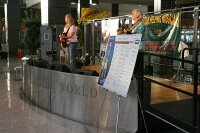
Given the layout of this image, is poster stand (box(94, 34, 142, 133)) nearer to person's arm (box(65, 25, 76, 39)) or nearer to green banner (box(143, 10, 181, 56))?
person's arm (box(65, 25, 76, 39))

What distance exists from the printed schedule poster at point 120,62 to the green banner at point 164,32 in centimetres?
366

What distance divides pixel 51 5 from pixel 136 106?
358 inches

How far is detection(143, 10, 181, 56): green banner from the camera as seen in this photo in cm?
766

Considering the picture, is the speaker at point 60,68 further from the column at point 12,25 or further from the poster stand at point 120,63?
the column at point 12,25

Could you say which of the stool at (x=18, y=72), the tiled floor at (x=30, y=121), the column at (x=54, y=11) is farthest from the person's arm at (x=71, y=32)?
the column at (x=54, y=11)

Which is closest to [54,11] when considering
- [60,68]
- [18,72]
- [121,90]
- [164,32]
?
[18,72]

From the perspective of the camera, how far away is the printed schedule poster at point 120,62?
3912 millimetres

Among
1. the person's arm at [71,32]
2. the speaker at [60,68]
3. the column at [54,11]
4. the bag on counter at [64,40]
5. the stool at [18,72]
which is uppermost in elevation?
the column at [54,11]

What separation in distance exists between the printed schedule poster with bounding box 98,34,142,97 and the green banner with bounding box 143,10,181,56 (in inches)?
144

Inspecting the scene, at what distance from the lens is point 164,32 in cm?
805

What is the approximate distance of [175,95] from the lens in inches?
212

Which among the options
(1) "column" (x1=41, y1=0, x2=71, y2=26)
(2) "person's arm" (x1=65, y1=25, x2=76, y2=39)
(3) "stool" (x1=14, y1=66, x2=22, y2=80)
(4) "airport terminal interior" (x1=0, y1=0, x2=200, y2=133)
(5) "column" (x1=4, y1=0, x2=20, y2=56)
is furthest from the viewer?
(5) "column" (x1=4, y1=0, x2=20, y2=56)

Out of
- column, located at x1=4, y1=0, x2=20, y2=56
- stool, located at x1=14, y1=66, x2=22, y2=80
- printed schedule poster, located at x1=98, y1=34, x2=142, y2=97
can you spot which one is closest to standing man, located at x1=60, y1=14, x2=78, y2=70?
printed schedule poster, located at x1=98, y1=34, x2=142, y2=97

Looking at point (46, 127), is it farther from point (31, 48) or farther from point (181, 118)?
point (31, 48)
